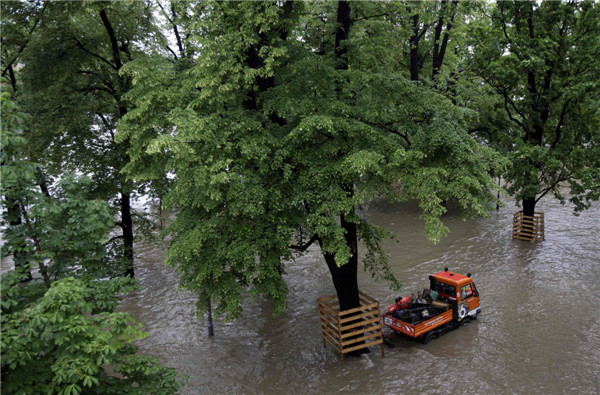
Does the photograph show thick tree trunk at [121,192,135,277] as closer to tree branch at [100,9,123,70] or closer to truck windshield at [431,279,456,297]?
tree branch at [100,9,123,70]

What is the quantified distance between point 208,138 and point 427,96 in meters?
5.41

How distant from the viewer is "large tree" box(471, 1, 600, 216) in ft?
50.6

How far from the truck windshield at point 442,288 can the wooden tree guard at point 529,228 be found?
974cm

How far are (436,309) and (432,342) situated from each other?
37.1 inches

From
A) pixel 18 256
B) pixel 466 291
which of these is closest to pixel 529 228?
pixel 466 291

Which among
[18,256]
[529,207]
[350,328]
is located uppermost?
[18,256]

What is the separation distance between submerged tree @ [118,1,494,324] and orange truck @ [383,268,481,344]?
3669mm

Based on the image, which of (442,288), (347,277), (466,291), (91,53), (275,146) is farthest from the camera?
(91,53)

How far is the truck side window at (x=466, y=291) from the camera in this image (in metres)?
11.9

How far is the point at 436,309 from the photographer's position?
11469 millimetres

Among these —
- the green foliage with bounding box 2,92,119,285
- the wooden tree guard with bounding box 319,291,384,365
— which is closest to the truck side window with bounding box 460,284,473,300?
the wooden tree guard with bounding box 319,291,384,365

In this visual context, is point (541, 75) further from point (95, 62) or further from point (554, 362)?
point (95, 62)

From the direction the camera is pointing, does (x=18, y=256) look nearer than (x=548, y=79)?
Yes

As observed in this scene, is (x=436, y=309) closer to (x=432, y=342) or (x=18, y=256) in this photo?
(x=432, y=342)
